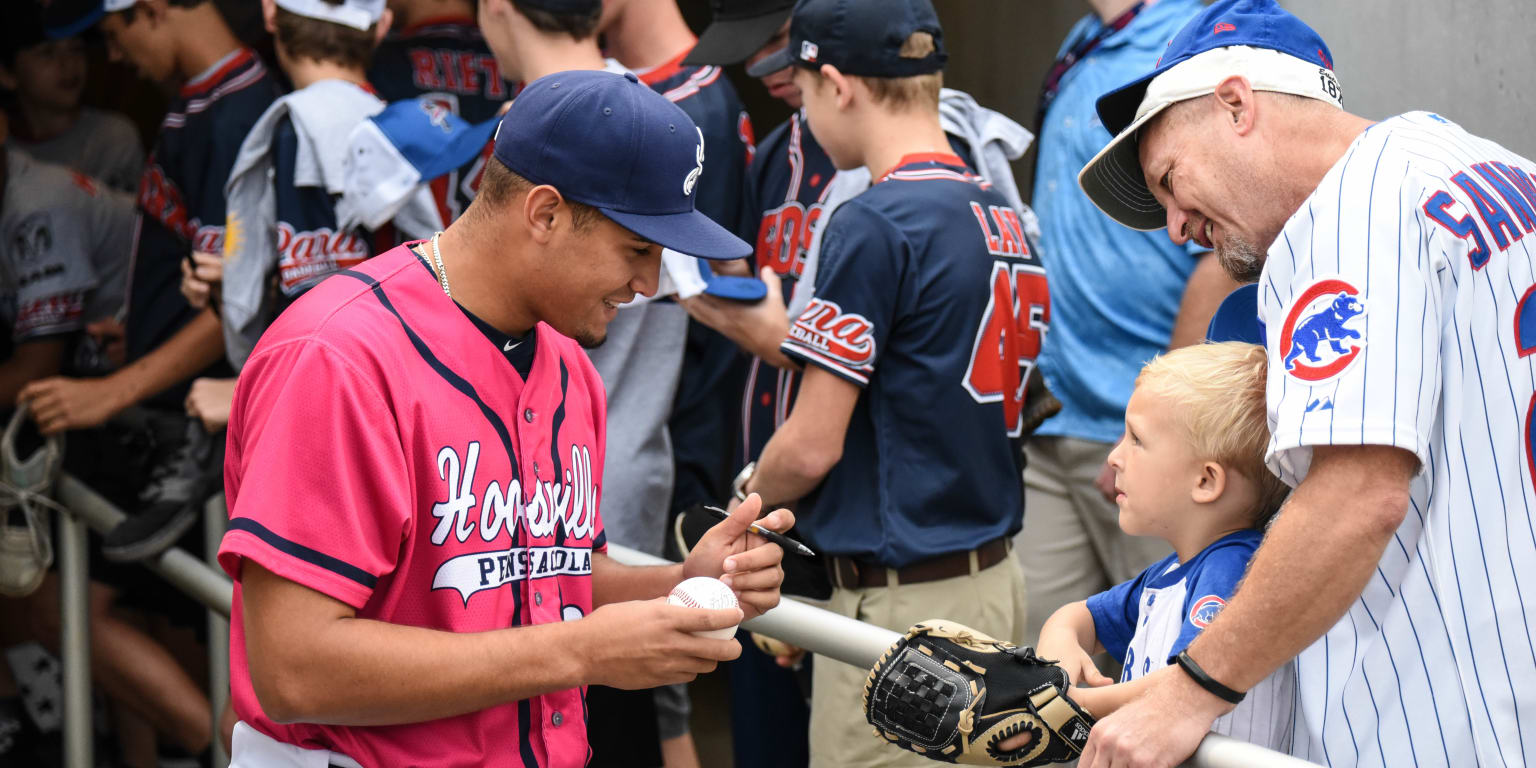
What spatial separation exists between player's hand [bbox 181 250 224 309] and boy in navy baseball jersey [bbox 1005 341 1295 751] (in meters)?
2.30

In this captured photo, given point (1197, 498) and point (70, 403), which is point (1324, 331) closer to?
point (1197, 498)

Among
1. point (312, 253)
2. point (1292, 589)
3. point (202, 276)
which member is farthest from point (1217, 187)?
point (202, 276)

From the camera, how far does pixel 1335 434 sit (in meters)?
1.50

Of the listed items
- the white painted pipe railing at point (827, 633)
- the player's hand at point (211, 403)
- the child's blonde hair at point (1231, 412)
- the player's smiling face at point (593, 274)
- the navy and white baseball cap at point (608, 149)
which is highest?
the navy and white baseball cap at point (608, 149)

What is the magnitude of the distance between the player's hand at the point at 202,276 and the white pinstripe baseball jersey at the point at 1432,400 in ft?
8.52

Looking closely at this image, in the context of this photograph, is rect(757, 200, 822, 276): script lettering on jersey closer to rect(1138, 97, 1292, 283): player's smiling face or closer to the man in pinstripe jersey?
rect(1138, 97, 1292, 283): player's smiling face

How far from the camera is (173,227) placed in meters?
3.74

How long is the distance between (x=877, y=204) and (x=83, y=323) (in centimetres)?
296

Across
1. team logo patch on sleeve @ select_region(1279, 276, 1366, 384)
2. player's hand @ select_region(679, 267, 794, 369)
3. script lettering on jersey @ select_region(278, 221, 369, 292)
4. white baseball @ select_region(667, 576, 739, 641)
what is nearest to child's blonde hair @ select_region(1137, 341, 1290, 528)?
team logo patch on sleeve @ select_region(1279, 276, 1366, 384)

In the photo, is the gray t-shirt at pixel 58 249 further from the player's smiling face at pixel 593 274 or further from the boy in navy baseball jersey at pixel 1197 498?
the boy in navy baseball jersey at pixel 1197 498

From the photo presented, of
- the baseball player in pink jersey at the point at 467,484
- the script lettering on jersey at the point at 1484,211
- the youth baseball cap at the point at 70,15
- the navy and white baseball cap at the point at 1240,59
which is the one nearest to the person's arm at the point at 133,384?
the youth baseball cap at the point at 70,15

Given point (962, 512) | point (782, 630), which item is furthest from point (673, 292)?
point (782, 630)

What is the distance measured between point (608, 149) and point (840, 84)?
3.75ft

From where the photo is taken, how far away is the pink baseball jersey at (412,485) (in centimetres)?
155
